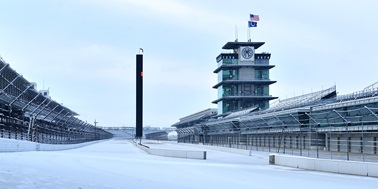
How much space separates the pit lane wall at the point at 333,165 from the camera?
73.8ft

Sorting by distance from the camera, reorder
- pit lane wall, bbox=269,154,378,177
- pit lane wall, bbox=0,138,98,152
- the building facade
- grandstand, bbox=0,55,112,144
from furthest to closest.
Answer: the building facade
grandstand, bbox=0,55,112,144
pit lane wall, bbox=0,138,98,152
pit lane wall, bbox=269,154,378,177

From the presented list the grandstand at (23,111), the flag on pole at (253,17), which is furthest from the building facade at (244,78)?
the grandstand at (23,111)

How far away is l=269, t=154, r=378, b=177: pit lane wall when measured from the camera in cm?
2250

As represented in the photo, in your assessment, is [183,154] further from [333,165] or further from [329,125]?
[333,165]

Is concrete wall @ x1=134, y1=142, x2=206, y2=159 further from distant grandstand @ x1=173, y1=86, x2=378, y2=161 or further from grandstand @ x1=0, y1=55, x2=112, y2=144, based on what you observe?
grandstand @ x1=0, y1=55, x2=112, y2=144

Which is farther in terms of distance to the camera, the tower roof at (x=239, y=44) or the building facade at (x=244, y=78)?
the tower roof at (x=239, y=44)

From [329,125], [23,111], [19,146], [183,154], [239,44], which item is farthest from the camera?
[239,44]

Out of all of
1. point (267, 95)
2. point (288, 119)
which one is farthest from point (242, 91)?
point (288, 119)

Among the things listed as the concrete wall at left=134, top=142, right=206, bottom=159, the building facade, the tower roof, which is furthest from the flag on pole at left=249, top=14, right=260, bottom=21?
the concrete wall at left=134, top=142, right=206, bottom=159

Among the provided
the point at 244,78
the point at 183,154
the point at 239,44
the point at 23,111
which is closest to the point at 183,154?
the point at 183,154

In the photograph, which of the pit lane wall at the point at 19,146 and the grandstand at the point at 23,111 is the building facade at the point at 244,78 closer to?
the grandstand at the point at 23,111

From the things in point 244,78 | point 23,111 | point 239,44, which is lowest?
point 23,111

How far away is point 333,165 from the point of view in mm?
24672

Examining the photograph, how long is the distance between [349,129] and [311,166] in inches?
232
